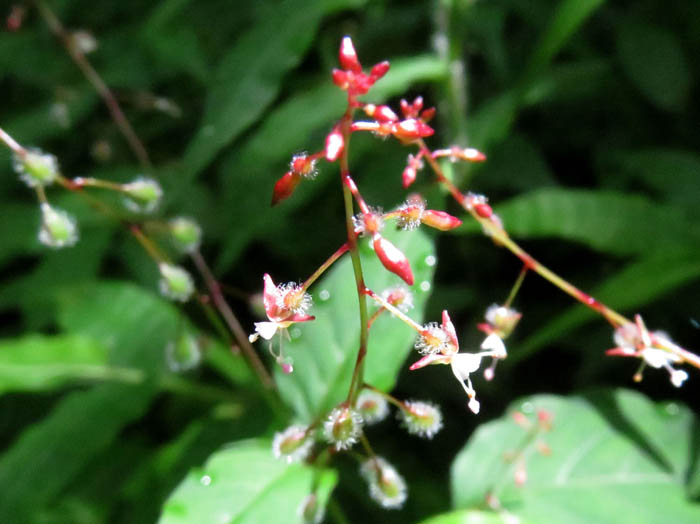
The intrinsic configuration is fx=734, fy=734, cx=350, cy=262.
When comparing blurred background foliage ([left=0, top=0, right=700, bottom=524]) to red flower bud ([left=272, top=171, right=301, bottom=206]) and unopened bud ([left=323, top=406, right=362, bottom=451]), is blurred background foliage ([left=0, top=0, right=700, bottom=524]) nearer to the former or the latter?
unopened bud ([left=323, top=406, right=362, bottom=451])

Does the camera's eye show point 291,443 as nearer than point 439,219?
No

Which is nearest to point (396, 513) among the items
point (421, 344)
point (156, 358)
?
point (156, 358)

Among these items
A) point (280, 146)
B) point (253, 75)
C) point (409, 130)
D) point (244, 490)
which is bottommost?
point (244, 490)

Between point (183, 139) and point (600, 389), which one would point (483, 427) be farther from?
point (183, 139)

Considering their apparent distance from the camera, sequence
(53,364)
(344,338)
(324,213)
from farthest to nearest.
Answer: (324,213)
(53,364)
(344,338)

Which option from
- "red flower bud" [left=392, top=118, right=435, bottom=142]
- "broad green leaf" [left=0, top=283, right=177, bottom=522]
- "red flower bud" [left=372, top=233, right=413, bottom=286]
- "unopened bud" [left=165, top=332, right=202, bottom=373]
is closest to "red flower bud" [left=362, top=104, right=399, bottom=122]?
"red flower bud" [left=392, top=118, right=435, bottom=142]

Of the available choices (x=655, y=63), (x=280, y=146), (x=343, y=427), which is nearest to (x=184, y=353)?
(x=280, y=146)

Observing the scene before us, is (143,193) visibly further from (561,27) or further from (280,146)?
(561,27)
